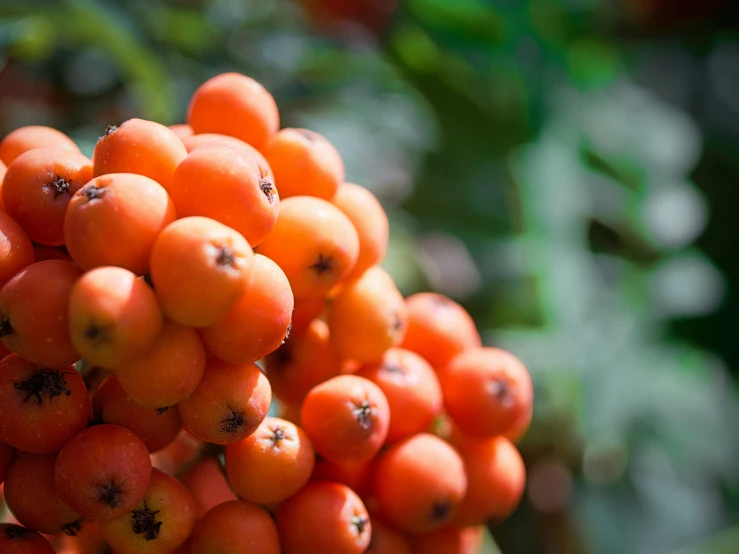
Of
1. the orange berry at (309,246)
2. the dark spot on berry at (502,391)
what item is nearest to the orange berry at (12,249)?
the orange berry at (309,246)

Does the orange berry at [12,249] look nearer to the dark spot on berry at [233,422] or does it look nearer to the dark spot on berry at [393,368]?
the dark spot on berry at [233,422]

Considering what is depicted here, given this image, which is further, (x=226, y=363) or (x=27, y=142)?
(x=27, y=142)

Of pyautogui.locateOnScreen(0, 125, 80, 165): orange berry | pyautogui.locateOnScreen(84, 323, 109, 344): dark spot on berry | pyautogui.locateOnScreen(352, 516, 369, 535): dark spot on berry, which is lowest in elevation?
pyautogui.locateOnScreen(352, 516, 369, 535): dark spot on berry

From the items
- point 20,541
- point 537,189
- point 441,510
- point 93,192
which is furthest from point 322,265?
point 537,189

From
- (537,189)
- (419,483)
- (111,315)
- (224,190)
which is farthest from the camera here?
(537,189)

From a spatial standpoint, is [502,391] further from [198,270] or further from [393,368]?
[198,270]

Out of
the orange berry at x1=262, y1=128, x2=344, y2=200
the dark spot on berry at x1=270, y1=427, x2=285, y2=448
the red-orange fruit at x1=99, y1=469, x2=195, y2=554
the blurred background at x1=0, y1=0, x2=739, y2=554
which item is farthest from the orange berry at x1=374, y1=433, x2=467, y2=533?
the blurred background at x1=0, y1=0, x2=739, y2=554

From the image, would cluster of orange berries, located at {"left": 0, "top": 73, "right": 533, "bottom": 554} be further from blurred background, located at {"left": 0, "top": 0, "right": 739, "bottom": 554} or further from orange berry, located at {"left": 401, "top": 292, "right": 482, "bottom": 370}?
blurred background, located at {"left": 0, "top": 0, "right": 739, "bottom": 554}
